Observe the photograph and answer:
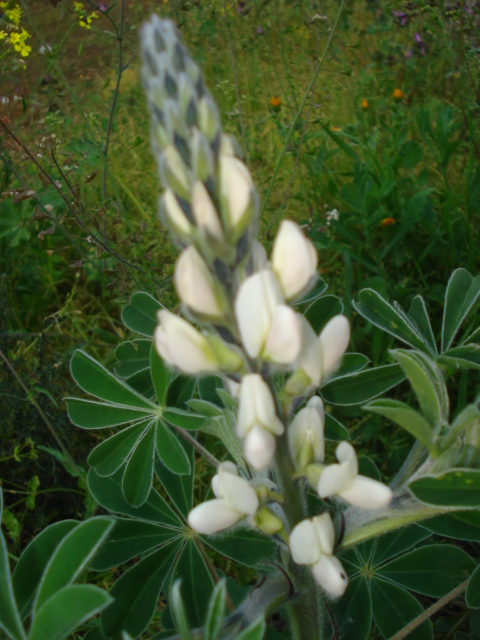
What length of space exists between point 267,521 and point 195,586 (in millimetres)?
414

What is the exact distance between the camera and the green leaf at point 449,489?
2.60 feet

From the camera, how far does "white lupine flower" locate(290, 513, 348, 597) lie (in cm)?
80

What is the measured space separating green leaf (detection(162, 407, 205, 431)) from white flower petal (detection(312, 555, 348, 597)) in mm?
346

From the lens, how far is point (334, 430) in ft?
4.12

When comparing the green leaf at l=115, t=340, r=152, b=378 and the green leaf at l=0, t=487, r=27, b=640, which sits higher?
the green leaf at l=0, t=487, r=27, b=640

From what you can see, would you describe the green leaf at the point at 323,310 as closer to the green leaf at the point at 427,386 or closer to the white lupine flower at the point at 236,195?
the green leaf at the point at 427,386

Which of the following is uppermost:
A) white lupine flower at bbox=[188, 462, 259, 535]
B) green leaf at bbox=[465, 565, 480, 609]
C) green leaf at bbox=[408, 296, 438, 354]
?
white lupine flower at bbox=[188, 462, 259, 535]

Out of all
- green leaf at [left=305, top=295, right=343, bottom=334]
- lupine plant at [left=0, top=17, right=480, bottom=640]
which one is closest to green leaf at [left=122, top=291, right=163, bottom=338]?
lupine plant at [left=0, top=17, right=480, bottom=640]

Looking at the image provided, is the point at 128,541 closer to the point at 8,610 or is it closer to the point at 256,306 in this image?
the point at 8,610

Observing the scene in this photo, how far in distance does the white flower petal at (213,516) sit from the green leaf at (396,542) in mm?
641

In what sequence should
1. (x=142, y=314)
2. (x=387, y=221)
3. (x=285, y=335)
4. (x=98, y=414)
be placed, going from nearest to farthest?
(x=285, y=335) < (x=98, y=414) < (x=142, y=314) < (x=387, y=221)

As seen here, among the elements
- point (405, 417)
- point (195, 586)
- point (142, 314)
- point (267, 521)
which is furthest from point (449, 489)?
point (142, 314)

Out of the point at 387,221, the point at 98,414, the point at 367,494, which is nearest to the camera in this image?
the point at 367,494

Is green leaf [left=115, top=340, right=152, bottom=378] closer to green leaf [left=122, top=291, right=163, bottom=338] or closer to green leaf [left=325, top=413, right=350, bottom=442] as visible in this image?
green leaf [left=122, top=291, right=163, bottom=338]
